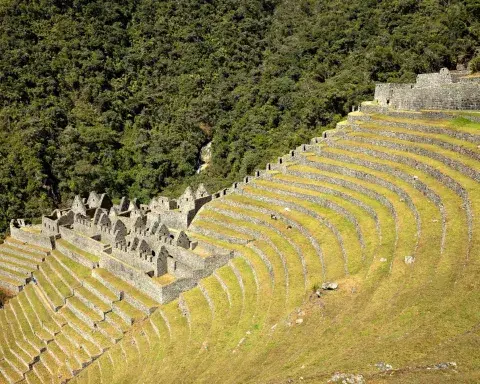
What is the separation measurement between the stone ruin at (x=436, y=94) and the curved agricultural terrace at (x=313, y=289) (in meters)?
1.61

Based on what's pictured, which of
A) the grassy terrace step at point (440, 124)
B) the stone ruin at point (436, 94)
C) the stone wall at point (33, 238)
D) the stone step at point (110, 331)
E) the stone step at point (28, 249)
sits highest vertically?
the stone ruin at point (436, 94)

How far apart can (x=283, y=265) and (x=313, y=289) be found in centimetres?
352

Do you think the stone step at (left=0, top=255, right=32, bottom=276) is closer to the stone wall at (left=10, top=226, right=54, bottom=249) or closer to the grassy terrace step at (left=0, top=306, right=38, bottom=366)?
the stone wall at (left=10, top=226, right=54, bottom=249)

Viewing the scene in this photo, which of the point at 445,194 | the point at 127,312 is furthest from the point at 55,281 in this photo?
the point at 445,194

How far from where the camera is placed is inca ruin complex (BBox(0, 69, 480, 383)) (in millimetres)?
14258

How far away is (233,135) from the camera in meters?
58.3

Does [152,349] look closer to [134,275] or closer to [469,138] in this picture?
[134,275]

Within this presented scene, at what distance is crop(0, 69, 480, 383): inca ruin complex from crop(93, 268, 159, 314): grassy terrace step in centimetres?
11

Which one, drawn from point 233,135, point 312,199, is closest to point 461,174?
point 312,199

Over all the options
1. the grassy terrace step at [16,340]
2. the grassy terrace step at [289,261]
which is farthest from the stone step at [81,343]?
the grassy terrace step at [289,261]

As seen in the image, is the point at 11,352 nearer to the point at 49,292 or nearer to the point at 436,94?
the point at 49,292

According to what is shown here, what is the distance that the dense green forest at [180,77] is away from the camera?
151 feet

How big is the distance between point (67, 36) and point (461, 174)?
217 feet

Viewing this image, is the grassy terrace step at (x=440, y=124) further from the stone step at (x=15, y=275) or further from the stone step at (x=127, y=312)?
the stone step at (x=15, y=275)
